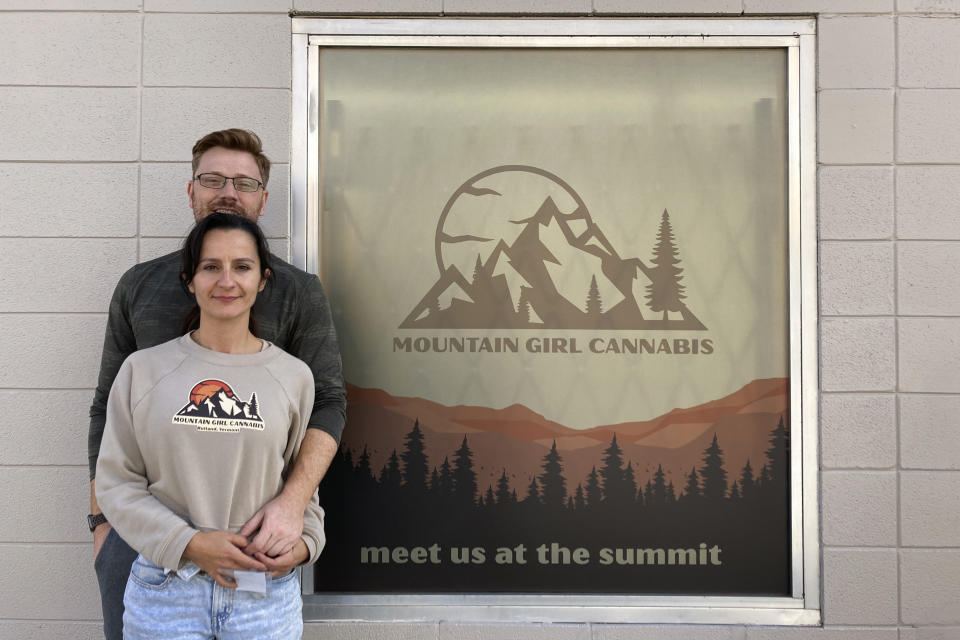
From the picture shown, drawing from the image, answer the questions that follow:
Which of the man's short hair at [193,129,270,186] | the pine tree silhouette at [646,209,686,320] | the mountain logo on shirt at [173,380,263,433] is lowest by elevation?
the mountain logo on shirt at [173,380,263,433]

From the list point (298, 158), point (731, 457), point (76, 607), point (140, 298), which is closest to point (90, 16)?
point (298, 158)

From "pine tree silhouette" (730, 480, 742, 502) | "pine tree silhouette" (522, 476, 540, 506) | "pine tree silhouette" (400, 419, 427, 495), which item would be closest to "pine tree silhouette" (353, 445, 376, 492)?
"pine tree silhouette" (400, 419, 427, 495)

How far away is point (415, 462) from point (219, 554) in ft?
3.62

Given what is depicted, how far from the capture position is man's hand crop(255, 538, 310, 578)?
5.50ft

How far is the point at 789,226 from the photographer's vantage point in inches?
105

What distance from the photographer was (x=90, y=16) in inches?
105

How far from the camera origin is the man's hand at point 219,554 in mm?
1626

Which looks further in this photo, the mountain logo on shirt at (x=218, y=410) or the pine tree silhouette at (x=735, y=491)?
the pine tree silhouette at (x=735, y=491)

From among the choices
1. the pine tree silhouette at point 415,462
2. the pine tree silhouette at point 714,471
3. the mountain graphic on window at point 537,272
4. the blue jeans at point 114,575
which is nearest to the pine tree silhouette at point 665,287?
the mountain graphic on window at point 537,272

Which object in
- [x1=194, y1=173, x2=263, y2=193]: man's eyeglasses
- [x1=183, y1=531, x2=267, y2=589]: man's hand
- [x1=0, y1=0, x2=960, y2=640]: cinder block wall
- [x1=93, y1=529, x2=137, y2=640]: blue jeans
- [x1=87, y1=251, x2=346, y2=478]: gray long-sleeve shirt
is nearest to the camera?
[x1=183, y1=531, x2=267, y2=589]: man's hand

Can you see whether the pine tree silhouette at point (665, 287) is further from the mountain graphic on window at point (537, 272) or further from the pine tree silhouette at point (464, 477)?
the pine tree silhouette at point (464, 477)

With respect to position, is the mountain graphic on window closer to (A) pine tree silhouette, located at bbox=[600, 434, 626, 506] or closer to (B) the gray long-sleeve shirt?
(A) pine tree silhouette, located at bbox=[600, 434, 626, 506]

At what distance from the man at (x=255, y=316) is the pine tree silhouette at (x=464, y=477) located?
2.38 ft

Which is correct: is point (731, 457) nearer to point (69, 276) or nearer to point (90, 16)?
point (69, 276)
